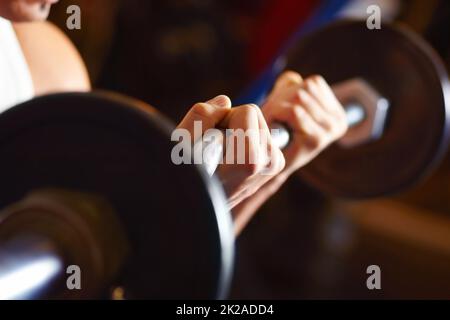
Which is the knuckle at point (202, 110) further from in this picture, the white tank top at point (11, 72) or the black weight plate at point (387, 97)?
the black weight plate at point (387, 97)

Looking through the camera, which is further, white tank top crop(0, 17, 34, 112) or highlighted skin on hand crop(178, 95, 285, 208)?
white tank top crop(0, 17, 34, 112)

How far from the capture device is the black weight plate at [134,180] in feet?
1.40

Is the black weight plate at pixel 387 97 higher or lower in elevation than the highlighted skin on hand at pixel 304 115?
higher

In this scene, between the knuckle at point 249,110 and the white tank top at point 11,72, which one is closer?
the knuckle at point 249,110

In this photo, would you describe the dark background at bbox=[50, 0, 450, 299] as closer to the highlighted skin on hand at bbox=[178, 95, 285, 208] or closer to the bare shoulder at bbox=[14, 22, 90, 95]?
the bare shoulder at bbox=[14, 22, 90, 95]

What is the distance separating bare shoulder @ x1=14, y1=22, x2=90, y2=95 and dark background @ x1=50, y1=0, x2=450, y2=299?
856 mm

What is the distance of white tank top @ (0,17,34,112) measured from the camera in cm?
68

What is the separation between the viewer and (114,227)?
46 centimetres

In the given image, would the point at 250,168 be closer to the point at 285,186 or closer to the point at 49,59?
the point at 49,59

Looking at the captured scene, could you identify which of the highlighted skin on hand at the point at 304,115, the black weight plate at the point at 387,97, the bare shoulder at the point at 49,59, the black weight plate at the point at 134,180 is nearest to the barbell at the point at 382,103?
the black weight plate at the point at 387,97

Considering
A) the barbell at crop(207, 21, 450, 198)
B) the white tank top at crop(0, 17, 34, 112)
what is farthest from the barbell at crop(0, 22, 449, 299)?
the barbell at crop(207, 21, 450, 198)

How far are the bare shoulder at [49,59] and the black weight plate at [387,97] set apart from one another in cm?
30

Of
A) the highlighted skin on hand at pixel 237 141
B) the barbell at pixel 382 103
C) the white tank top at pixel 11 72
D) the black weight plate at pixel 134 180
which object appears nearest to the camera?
the black weight plate at pixel 134 180

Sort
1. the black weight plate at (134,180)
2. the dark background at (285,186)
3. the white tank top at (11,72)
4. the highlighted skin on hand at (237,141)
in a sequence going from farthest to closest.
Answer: the dark background at (285,186), the white tank top at (11,72), the highlighted skin on hand at (237,141), the black weight plate at (134,180)
